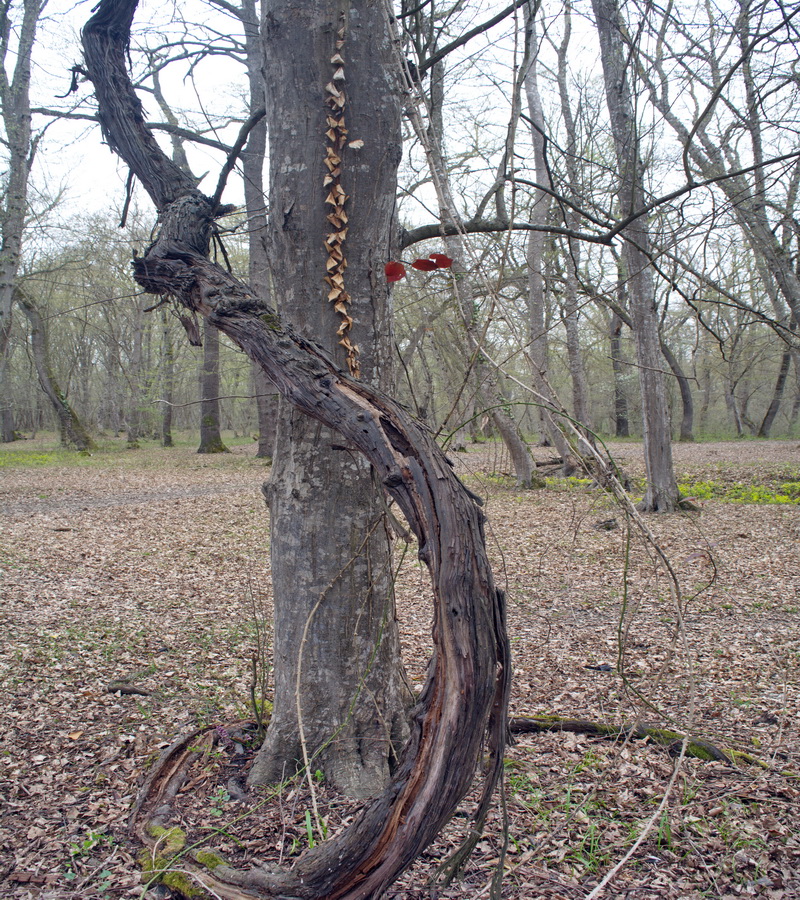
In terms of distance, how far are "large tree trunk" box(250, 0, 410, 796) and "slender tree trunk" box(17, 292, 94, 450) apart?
15876mm

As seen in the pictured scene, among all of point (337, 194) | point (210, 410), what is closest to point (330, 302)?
point (337, 194)

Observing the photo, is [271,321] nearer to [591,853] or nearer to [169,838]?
[169,838]

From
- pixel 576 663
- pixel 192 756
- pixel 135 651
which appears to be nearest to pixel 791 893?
pixel 576 663

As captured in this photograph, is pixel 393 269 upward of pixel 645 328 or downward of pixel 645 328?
downward

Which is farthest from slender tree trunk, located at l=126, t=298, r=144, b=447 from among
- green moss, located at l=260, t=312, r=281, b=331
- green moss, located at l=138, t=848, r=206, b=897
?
green moss, located at l=260, t=312, r=281, b=331

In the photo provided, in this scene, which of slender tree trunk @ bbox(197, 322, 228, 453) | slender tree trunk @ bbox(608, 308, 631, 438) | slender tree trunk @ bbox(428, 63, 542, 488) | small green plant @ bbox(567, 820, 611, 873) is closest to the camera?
slender tree trunk @ bbox(428, 63, 542, 488)

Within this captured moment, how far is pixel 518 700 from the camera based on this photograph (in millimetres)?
3627

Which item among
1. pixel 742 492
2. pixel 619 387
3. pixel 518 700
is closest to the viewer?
pixel 518 700

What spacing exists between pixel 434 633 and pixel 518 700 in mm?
2463

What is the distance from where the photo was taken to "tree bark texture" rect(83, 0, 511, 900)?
1386 millimetres

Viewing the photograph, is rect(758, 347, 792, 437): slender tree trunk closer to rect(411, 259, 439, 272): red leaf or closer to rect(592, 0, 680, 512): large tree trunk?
rect(592, 0, 680, 512): large tree trunk

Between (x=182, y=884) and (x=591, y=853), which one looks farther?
(x=591, y=853)

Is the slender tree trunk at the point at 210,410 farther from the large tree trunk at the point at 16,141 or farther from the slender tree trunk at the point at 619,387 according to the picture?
the slender tree trunk at the point at 619,387

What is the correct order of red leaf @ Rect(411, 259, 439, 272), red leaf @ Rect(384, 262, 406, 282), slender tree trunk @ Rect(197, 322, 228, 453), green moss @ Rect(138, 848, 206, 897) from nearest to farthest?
1. red leaf @ Rect(411, 259, 439, 272)
2. green moss @ Rect(138, 848, 206, 897)
3. red leaf @ Rect(384, 262, 406, 282)
4. slender tree trunk @ Rect(197, 322, 228, 453)
